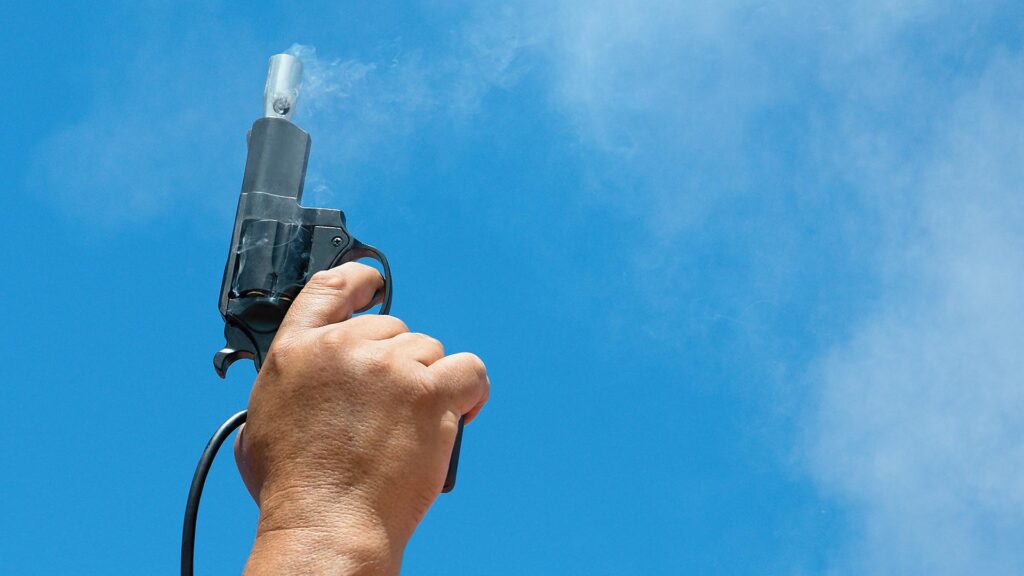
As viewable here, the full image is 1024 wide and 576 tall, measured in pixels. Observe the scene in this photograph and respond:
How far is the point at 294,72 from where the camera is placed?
3543 millimetres

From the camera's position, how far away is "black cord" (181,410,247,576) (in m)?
2.37

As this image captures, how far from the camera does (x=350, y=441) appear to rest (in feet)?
5.82

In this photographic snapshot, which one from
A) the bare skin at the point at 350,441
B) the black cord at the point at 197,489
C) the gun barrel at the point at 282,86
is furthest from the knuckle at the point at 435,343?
the gun barrel at the point at 282,86

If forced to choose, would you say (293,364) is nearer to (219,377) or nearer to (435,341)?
(435,341)

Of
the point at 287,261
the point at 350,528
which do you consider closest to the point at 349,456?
the point at 350,528

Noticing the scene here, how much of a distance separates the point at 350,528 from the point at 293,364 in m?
0.38

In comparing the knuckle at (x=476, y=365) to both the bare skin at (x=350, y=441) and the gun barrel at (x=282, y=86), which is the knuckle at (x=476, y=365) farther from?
the gun barrel at (x=282, y=86)

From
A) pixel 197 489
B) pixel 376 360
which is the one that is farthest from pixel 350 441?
pixel 197 489

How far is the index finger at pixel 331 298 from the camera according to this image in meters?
2.21

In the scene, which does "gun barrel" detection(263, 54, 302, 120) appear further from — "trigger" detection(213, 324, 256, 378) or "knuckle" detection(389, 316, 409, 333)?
"knuckle" detection(389, 316, 409, 333)

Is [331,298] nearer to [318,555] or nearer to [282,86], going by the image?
[318,555]

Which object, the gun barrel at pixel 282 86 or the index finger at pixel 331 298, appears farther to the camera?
the gun barrel at pixel 282 86

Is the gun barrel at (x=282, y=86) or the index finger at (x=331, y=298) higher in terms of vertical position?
the gun barrel at (x=282, y=86)

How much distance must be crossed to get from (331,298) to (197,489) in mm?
595
